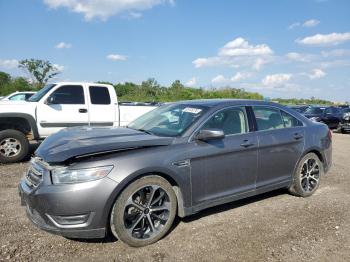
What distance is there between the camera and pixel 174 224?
4.61 m

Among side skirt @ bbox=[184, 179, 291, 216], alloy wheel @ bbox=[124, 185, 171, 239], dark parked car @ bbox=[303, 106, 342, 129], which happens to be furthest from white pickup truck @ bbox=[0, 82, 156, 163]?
dark parked car @ bbox=[303, 106, 342, 129]

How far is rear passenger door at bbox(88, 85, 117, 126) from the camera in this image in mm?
9062

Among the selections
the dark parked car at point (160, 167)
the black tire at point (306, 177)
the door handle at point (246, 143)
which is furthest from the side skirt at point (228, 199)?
the door handle at point (246, 143)

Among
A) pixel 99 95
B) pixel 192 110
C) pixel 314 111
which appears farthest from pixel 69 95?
pixel 314 111

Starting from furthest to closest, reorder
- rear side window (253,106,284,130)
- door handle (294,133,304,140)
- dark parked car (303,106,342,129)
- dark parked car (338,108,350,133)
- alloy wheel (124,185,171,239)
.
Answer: dark parked car (303,106,342,129) → dark parked car (338,108,350,133) → door handle (294,133,304,140) → rear side window (253,106,284,130) → alloy wheel (124,185,171,239)

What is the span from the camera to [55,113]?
8.63 m

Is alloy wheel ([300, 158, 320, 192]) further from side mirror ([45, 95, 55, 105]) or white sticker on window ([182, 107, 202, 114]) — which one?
side mirror ([45, 95, 55, 105])

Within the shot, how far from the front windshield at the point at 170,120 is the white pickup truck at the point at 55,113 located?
12.5ft

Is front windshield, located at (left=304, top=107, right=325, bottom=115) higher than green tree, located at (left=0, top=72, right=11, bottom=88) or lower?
lower

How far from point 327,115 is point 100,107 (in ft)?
54.7

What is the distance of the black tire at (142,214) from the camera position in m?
3.78

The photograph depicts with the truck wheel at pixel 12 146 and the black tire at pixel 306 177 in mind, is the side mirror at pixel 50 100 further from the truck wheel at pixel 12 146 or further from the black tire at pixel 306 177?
the black tire at pixel 306 177

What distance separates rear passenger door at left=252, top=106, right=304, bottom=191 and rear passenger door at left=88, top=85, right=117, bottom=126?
15.8ft

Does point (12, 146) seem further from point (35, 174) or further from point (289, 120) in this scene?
point (289, 120)
